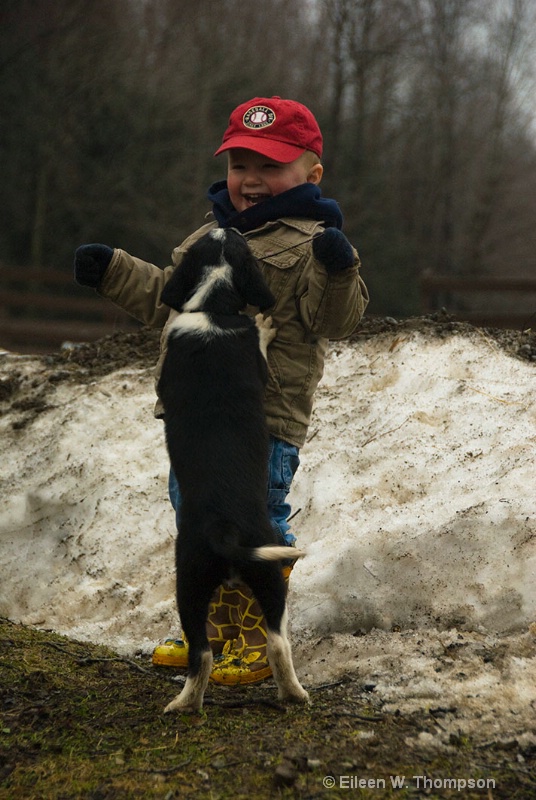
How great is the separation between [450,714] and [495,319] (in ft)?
25.2

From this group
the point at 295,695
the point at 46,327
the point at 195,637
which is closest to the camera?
the point at 195,637

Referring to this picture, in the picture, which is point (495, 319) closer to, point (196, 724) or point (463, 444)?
point (463, 444)

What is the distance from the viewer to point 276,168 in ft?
12.8

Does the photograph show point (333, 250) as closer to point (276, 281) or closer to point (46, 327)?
point (276, 281)

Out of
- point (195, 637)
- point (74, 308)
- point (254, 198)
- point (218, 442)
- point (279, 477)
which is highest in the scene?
point (254, 198)

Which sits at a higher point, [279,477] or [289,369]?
[289,369]

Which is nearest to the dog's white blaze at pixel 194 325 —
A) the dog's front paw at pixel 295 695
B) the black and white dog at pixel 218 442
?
the black and white dog at pixel 218 442

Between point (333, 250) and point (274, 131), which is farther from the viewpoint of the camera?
point (274, 131)

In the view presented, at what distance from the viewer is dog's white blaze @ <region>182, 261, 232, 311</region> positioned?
11.5 ft

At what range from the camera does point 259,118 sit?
3924 mm

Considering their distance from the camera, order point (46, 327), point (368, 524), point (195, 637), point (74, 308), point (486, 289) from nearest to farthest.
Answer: point (195, 637), point (368, 524), point (486, 289), point (74, 308), point (46, 327)

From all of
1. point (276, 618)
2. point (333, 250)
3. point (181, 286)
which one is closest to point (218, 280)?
point (181, 286)

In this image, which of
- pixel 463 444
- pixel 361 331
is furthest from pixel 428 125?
pixel 463 444

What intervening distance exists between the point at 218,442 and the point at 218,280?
0.68 meters
